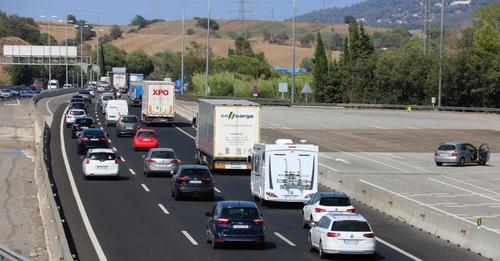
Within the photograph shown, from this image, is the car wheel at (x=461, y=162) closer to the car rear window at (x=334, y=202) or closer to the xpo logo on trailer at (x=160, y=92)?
the xpo logo on trailer at (x=160, y=92)

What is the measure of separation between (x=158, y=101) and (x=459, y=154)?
91.3 ft

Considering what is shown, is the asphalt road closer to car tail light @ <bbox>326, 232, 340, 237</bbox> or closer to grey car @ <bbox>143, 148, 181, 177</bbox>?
grey car @ <bbox>143, 148, 181, 177</bbox>

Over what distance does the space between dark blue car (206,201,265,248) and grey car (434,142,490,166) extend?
3304 cm

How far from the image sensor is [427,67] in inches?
5202

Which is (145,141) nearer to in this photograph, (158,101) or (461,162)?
(158,101)

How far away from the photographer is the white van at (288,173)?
39.3m

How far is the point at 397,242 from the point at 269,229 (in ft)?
14.5

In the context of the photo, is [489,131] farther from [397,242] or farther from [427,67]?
[397,242]

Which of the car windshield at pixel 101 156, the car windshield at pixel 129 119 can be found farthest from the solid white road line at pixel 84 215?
the car windshield at pixel 129 119

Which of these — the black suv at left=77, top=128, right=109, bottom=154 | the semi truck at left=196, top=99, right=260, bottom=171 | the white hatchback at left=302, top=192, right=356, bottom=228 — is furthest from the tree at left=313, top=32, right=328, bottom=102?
the white hatchback at left=302, top=192, right=356, bottom=228

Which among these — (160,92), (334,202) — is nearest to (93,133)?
(160,92)

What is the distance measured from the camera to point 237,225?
28406mm

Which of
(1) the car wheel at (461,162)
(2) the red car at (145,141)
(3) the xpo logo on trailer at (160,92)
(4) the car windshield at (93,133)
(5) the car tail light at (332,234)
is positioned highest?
(3) the xpo logo on trailer at (160,92)

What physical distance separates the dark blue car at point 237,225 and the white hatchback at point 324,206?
12.3 feet
